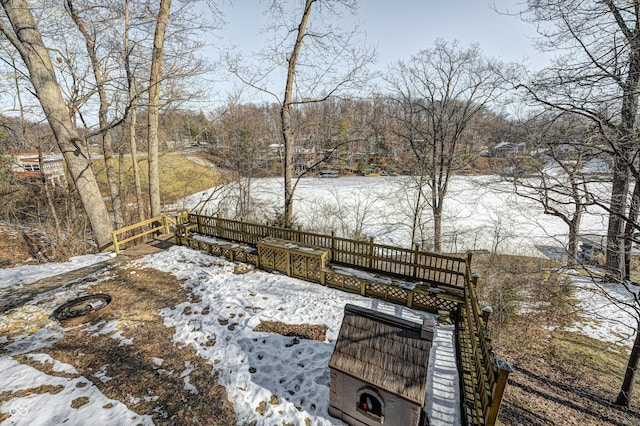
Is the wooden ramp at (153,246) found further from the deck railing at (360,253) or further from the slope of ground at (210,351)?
the deck railing at (360,253)

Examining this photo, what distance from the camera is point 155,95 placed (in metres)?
10.8

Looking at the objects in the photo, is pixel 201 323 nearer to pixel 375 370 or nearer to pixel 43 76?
pixel 375 370

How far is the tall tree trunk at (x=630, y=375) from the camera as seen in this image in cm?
523

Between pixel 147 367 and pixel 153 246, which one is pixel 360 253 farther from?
pixel 153 246

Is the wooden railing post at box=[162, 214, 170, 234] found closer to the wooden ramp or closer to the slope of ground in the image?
the wooden ramp

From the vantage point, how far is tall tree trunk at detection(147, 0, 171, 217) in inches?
400

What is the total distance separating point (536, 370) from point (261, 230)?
9594 mm

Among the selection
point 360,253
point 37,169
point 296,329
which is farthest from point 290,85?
point 37,169

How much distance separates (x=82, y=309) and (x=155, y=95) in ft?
28.9

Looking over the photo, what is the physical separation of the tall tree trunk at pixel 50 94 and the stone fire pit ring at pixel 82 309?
13.5 feet

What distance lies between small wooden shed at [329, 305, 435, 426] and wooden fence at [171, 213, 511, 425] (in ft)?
3.07

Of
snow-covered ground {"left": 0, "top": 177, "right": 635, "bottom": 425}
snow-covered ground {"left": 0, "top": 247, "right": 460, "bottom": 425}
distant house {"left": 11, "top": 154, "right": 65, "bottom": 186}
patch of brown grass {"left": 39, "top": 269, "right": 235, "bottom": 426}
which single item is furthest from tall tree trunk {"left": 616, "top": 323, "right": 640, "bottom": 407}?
distant house {"left": 11, "top": 154, "right": 65, "bottom": 186}

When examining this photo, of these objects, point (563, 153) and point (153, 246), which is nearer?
point (563, 153)

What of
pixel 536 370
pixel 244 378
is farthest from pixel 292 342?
pixel 536 370
